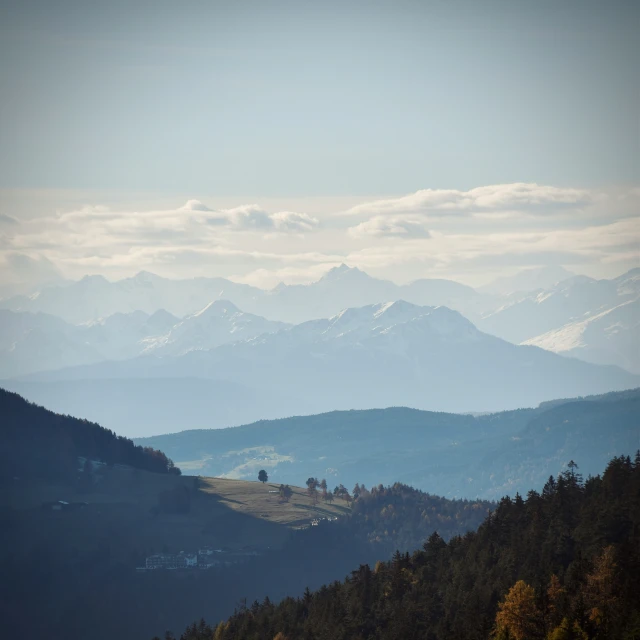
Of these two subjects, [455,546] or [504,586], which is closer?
[504,586]

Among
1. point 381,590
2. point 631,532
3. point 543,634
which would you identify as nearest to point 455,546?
A: point 381,590

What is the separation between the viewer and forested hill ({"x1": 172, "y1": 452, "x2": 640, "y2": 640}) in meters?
131

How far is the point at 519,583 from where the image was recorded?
142125mm

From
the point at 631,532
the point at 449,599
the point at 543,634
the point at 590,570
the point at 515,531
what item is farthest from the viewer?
the point at 515,531

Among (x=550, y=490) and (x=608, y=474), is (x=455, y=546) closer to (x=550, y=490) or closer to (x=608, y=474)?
(x=550, y=490)

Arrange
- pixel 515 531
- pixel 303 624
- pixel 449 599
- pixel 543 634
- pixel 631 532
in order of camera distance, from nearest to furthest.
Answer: pixel 543 634, pixel 631 532, pixel 449 599, pixel 515 531, pixel 303 624

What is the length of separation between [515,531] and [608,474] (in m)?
17.3

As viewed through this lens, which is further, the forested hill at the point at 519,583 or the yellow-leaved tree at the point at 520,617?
the forested hill at the point at 519,583

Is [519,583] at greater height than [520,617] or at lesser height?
greater

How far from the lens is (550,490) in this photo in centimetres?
18825

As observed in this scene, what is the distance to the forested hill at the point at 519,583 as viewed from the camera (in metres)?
131

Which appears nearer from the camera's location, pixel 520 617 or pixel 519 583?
pixel 520 617

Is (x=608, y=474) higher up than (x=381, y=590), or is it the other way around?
(x=608, y=474)

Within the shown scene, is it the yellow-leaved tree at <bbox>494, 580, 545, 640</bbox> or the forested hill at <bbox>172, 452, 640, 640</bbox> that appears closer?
the yellow-leaved tree at <bbox>494, 580, 545, 640</bbox>
